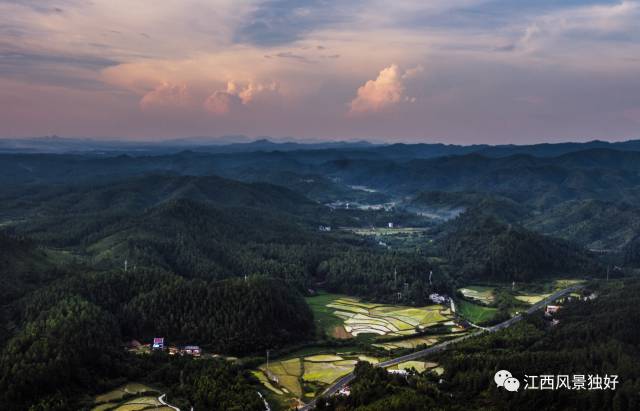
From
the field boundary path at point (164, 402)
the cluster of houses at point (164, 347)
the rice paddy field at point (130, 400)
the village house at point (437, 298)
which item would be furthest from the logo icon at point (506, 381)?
the village house at point (437, 298)

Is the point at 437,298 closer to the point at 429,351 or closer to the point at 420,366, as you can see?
the point at 429,351

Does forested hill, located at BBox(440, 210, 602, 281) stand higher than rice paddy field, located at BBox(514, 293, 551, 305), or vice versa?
forested hill, located at BBox(440, 210, 602, 281)

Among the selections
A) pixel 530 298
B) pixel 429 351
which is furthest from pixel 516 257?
pixel 429 351

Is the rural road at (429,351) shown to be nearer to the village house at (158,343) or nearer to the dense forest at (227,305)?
the dense forest at (227,305)

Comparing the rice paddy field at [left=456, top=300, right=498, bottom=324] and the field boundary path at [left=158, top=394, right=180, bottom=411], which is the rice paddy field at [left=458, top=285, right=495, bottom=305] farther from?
the field boundary path at [left=158, top=394, right=180, bottom=411]

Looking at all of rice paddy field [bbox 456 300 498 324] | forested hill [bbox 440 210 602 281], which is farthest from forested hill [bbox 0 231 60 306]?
forested hill [bbox 440 210 602 281]

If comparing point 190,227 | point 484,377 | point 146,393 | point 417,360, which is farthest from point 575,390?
point 190,227
